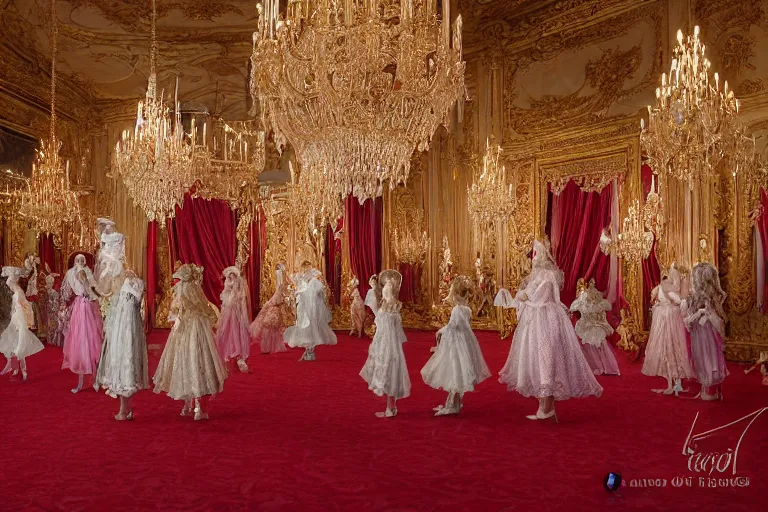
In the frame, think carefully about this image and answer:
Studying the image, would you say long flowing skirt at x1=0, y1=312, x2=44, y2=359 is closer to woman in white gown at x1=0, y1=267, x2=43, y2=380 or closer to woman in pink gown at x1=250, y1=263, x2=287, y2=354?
woman in white gown at x1=0, y1=267, x2=43, y2=380

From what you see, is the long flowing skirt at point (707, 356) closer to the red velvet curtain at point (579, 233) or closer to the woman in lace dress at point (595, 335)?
the woman in lace dress at point (595, 335)

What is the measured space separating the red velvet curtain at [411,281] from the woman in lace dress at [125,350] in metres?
9.20

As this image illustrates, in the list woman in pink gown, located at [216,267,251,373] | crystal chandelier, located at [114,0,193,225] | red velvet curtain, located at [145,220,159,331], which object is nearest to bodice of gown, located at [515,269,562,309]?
woman in pink gown, located at [216,267,251,373]

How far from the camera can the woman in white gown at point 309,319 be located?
10.8 meters

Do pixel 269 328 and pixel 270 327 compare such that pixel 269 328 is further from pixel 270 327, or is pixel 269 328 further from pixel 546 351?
pixel 546 351

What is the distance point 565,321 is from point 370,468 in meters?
2.54

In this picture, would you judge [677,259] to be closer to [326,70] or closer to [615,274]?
[615,274]

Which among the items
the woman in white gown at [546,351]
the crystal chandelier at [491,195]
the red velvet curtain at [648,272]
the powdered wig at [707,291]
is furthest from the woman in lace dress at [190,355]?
the red velvet curtain at [648,272]

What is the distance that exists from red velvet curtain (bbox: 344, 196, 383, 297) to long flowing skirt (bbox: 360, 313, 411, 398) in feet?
29.0

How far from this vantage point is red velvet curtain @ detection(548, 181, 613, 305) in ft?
40.5

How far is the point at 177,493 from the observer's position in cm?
427

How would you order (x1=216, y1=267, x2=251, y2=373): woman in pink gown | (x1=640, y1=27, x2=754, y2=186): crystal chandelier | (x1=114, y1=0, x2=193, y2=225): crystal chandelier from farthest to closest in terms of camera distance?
(x1=216, y1=267, x2=251, y2=373): woman in pink gown
(x1=114, y1=0, x2=193, y2=225): crystal chandelier
(x1=640, y1=27, x2=754, y2=186): crystal chandelier

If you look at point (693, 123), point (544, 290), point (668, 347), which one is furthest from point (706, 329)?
point (693, 123)

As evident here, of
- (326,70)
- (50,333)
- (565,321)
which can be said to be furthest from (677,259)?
(50,333)
